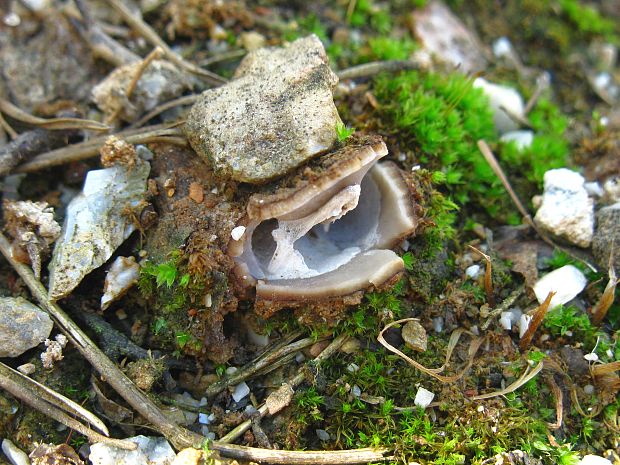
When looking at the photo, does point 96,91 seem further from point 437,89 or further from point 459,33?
point 459,33

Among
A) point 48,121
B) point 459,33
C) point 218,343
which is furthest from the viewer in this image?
point 459,33

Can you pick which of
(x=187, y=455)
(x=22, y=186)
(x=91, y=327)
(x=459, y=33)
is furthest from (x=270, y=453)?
(x=459, y=33)

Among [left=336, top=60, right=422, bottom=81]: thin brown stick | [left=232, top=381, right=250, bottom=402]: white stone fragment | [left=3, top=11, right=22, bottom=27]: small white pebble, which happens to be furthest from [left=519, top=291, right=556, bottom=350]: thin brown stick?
[left=3, top=11, right=22, bottom=27]: small white pebble

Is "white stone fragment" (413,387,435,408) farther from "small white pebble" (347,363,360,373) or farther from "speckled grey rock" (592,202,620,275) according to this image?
"speckled grey rock" (592,202,620,275)

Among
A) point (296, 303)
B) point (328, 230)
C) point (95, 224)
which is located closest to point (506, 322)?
point (328, 230)

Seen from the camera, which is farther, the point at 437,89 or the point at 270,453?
the point at 437,89

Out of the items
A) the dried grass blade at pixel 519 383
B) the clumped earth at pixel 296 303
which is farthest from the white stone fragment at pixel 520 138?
the dried grass blade at pixel 519 383
